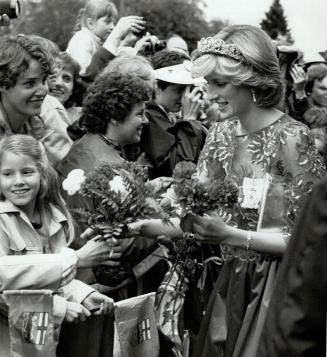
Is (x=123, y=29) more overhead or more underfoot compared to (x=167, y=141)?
more overhead

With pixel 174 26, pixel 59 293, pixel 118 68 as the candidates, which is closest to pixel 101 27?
pixel 118 68

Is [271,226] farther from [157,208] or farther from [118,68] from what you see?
[118,68]

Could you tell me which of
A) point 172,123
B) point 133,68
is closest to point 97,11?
point 172,123

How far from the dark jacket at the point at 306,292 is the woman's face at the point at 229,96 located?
246 centimetres

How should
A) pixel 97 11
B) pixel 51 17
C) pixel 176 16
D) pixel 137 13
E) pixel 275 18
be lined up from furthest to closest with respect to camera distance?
pixel 275 18, pixel 51 17, pixel 176 16, pixel 137 13, pixel 97 11

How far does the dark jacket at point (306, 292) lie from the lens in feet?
5.89

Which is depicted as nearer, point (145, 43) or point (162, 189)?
point (162, 189)

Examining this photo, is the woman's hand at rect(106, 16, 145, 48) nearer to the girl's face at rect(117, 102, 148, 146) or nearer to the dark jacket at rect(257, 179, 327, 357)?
the girl's face at rect(117, 102, 148, 146)

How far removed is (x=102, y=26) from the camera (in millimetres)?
7887

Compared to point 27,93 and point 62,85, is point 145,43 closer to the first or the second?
point 62,85

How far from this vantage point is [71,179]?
166 inches

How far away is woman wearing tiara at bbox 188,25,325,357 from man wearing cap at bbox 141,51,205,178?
4.49 feet

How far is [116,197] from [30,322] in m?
0.69

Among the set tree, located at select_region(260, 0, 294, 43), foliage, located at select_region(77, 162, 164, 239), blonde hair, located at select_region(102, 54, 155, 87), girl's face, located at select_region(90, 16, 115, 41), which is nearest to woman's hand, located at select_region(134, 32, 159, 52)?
girl's face, located at select_region(90, 16, 115, 41)
